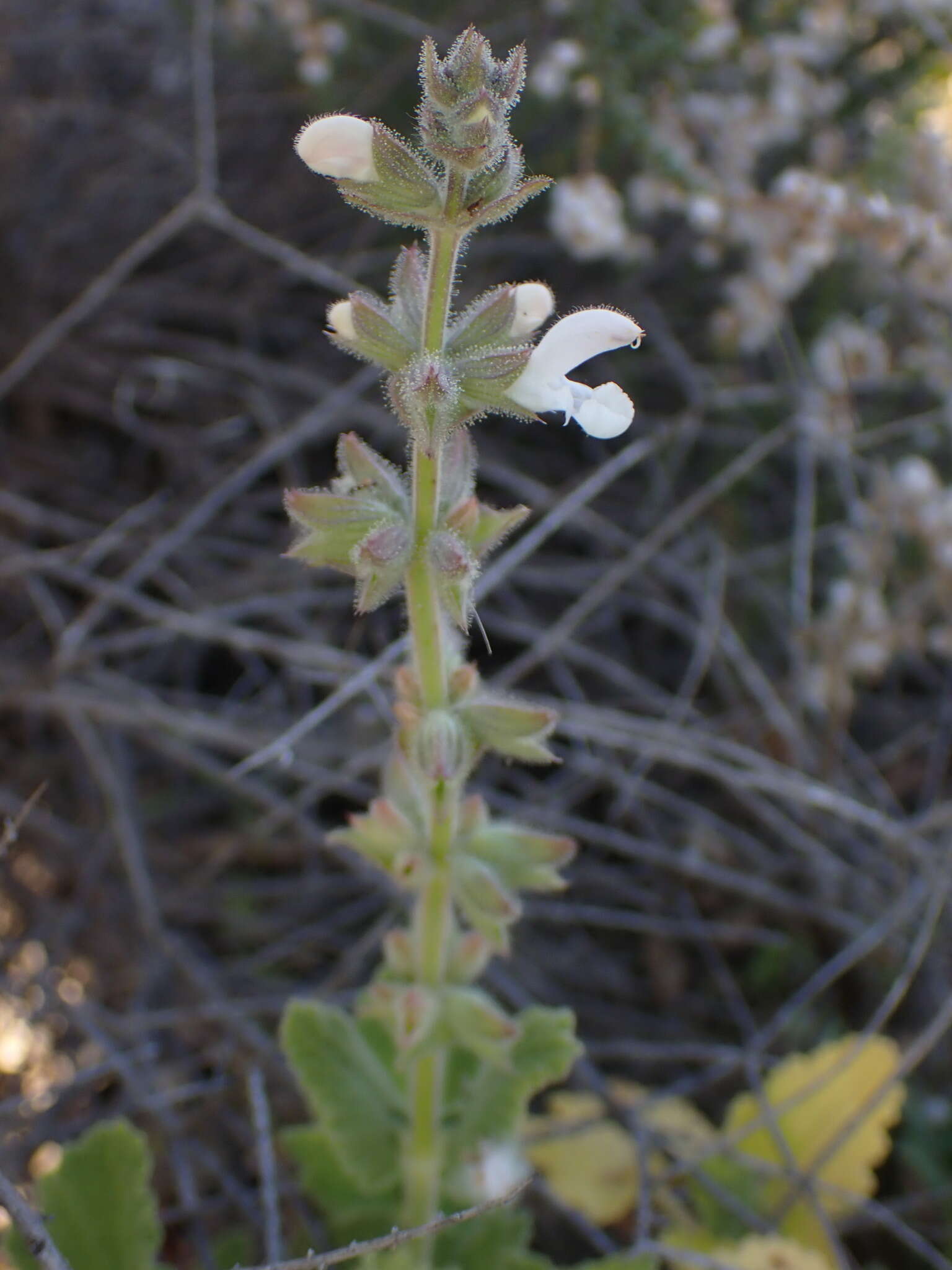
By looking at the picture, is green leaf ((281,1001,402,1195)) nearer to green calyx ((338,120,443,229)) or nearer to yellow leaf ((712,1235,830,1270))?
yellow leaf ((712,1235,830,1270))

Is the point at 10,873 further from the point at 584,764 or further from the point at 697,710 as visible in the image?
the point at 697,710

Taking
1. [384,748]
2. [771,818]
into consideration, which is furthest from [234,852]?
[771,818]

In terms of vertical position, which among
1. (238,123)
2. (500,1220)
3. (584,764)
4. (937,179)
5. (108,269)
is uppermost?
(238,123)

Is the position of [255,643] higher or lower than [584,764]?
higher

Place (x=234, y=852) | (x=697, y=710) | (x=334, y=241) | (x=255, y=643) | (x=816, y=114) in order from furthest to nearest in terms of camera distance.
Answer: (x=334, y=241)
(x=816, y=114)
(x=697, y=710)
(x=234, y=852)
(x=255, y=643)

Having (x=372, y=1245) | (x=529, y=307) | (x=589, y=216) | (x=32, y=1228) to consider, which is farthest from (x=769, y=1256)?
(x=589, y=216)

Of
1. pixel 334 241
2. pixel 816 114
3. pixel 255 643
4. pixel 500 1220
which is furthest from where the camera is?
pixel 334 241

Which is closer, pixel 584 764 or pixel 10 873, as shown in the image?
pixel 584 764
